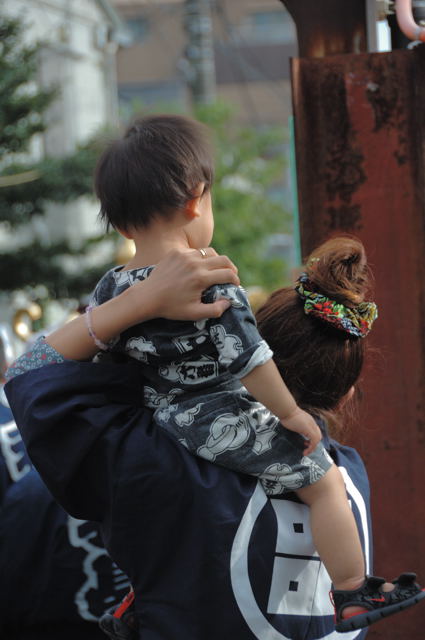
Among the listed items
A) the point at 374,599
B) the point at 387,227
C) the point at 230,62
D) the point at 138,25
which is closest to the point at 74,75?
the point at 387,227

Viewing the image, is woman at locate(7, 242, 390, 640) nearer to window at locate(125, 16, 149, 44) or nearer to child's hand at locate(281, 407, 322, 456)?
child's hand at locate(281, 407, 322, 456)

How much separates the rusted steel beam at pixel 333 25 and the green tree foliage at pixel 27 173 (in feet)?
25.5

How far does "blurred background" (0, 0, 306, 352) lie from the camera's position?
1038 cm

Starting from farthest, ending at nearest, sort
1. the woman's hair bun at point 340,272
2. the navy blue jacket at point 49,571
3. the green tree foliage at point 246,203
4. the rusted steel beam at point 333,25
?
the green tree foliage at point 246,203 < the navy blue jacket at point 49,571 < the rusted steel beam at point 333,25 < the woman's hair bun at point 340,272

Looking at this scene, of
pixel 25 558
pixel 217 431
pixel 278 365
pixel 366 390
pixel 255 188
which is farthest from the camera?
pixel 255 188

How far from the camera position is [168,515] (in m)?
1.68

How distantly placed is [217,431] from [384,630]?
107 cm

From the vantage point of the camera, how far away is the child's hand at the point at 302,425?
1.66 meters

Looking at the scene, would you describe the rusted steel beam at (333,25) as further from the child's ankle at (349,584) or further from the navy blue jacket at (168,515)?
the child's ankle at (349,584)

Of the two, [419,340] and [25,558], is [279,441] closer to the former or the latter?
[419,340]

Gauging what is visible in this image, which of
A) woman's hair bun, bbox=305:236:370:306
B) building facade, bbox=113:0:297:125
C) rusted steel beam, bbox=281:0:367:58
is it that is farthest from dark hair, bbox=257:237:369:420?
building facade, bbox=113:0:297:125

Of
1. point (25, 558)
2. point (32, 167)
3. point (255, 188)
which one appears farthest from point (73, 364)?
point (255, 188)

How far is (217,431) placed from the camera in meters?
1.69

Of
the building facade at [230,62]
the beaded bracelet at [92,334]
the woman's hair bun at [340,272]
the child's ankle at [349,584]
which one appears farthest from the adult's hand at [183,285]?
the building facade at [230,62]
